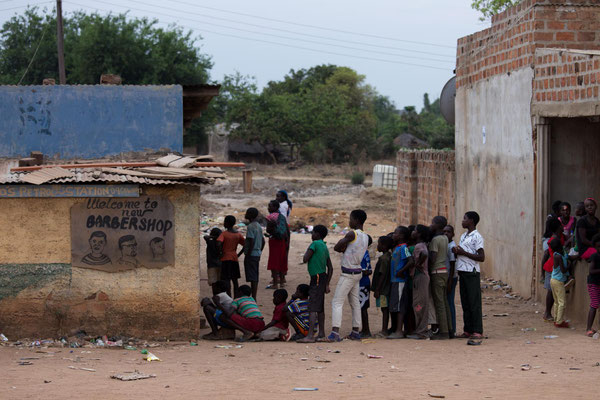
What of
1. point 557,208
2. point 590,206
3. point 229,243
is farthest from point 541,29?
point 229,243

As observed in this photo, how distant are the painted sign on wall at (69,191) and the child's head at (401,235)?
304 cm

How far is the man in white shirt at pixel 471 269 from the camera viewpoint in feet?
29.9

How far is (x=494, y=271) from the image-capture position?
1384 centimetres

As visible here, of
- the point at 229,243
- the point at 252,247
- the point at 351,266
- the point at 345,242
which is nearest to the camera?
the point at 345,242

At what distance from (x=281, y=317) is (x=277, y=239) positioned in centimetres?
336

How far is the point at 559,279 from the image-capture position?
9867 millimetres

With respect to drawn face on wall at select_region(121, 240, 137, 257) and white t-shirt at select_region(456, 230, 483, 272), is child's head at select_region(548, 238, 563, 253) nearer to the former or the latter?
white t-shirt at select_region(456, 230, 483, 272)

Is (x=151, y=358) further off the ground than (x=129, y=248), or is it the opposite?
(x=129, y=248)

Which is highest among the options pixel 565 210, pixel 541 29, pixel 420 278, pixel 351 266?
pixel 541 29

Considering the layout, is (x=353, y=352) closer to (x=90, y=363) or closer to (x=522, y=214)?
(x=90, y=363)

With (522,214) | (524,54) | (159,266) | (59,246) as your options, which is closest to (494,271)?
(522,214)

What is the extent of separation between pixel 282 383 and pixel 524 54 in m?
7.71

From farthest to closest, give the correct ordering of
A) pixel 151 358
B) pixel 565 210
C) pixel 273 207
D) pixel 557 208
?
pixel 273 207
pixel 557 208
pixel 565 210
pixel 151 358

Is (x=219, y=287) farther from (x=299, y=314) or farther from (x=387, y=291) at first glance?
(x=387, y=291)
